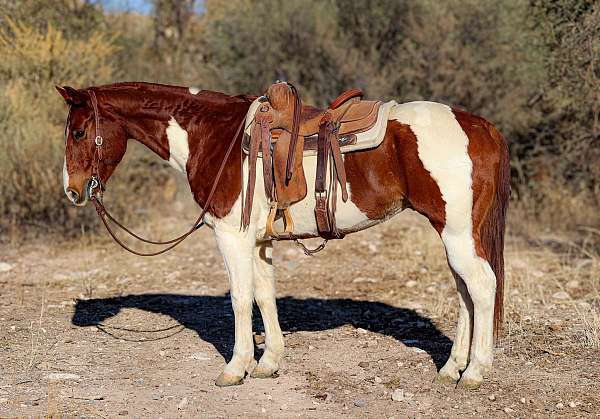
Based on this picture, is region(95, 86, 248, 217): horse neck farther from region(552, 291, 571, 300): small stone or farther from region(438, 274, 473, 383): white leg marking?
region(552, 291, 571, 300): small stone

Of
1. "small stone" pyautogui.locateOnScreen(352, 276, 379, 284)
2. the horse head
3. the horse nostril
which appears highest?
the horse head

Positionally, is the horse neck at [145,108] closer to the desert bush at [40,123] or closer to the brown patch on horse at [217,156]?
the brown patch on horse at [217,156]

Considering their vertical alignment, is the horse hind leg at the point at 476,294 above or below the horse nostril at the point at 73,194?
below

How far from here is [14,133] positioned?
10.9 m

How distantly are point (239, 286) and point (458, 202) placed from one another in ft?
Answer: 5.11

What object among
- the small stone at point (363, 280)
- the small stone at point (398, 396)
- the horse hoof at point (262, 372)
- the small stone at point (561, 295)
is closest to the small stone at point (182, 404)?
the horse hoof at point (262, 372)

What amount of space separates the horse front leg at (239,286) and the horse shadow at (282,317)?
2.08 ft

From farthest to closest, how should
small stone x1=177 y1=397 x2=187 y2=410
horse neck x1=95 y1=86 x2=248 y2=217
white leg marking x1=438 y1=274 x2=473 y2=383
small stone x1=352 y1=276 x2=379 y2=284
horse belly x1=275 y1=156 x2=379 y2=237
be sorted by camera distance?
small stone x1=352 y1=276 x2=379 y2=284
horse neck x1=95 y1=86 x2=248 y2=217
white leg marking x1=438 y1=274 x2=473 y2=383
horse belly x1=275 y1=156 x2=379 y2=237
small stone x1=177 y1=397 x2=187 y2=410

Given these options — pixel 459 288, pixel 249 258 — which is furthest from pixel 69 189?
A: pixel 459 288

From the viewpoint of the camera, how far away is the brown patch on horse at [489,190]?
4.64 m

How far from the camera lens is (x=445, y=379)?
4930 mm

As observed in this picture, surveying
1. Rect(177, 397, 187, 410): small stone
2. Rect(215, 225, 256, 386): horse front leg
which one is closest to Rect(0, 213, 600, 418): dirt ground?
Rect(177, 397, 187, 410): small stone

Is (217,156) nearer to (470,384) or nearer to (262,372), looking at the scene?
(262,372)

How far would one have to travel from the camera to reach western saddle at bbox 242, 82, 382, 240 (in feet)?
15.7
